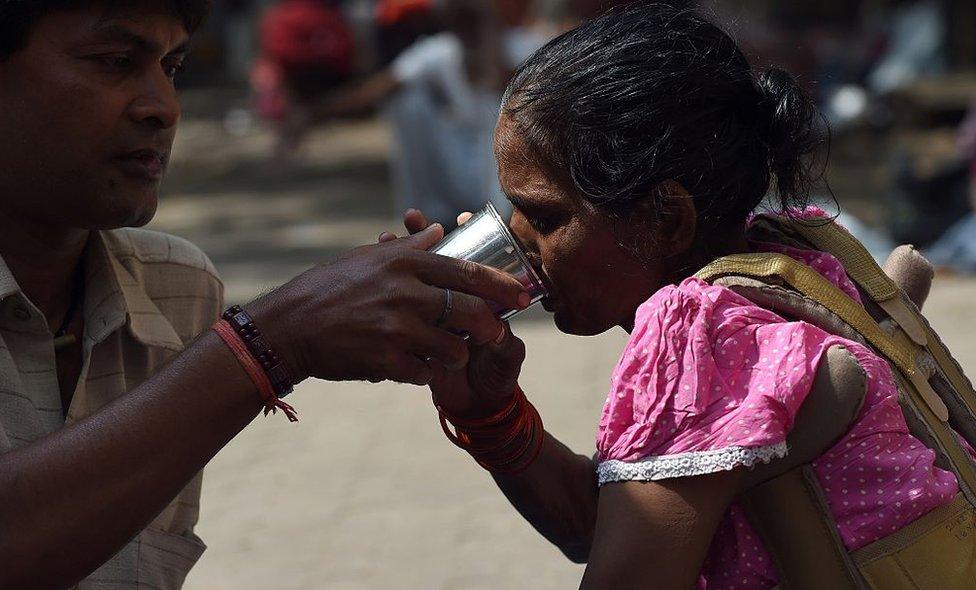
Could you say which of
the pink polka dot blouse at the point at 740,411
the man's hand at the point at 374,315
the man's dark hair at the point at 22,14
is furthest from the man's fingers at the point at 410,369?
the man's dark hair at the point at 22,14

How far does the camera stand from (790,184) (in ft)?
7.34

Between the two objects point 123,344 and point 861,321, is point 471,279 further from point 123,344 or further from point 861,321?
point 123,344

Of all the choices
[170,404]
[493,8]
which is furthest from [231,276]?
[170,404]

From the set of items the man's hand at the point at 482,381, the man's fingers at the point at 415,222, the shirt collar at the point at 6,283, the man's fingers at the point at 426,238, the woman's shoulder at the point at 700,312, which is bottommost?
the man's hand at the point at 482,381

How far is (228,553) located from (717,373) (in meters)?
2.81

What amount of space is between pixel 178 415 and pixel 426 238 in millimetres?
441

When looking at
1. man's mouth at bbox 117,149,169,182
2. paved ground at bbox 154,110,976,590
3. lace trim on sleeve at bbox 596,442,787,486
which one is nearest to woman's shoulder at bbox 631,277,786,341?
lace trim on sleeve at bbox 596,442,787,486

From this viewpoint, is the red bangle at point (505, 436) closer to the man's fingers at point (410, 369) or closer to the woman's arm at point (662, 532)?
the man's fingers at point (410, 369)

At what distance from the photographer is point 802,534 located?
74.2 inches

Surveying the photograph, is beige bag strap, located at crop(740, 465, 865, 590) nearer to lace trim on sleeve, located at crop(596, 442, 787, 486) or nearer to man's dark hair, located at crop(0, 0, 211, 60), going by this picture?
lace trim on sleeve, located at crop(596, 442, 787, 486)

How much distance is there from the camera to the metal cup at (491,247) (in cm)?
207

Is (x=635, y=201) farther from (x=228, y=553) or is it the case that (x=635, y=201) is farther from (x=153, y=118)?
(x=228, y=553)

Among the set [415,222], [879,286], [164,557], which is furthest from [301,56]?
[879,286]

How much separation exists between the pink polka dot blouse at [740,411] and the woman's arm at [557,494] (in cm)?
53
